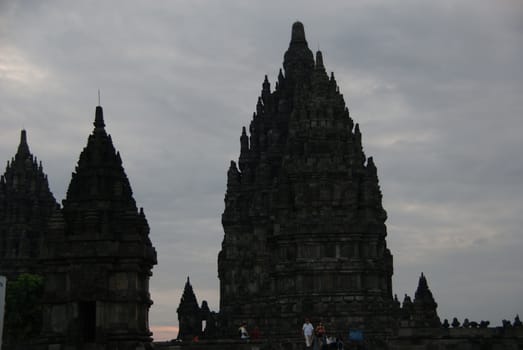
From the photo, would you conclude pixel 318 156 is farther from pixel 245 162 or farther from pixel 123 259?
pixel 123 259

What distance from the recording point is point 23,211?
110m

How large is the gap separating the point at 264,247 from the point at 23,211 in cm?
3238

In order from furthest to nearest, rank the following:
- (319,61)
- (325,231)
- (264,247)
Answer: (264,247)
(319,61)
(325,231)

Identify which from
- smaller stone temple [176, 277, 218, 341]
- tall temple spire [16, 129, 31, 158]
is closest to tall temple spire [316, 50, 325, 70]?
smaller stone temple [176, 277, 218, 341]

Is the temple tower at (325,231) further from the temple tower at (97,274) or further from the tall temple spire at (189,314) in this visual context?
the temple tower at (97,274)

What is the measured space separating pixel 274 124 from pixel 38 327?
30015mm

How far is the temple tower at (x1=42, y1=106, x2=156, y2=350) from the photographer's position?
140 feet

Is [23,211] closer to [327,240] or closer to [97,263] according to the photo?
[327,240]

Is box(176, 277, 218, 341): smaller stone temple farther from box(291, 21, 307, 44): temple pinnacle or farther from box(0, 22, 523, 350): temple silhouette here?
box(291, 21, 307, 44): temple pinnacle

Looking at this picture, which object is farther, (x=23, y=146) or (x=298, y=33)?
(x=23, y=146)

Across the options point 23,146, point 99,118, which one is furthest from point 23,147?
point 99,118

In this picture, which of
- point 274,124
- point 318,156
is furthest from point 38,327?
point 274,124

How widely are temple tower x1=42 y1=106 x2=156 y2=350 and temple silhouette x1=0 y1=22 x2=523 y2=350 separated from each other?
5 cm

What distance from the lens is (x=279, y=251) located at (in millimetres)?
74000
